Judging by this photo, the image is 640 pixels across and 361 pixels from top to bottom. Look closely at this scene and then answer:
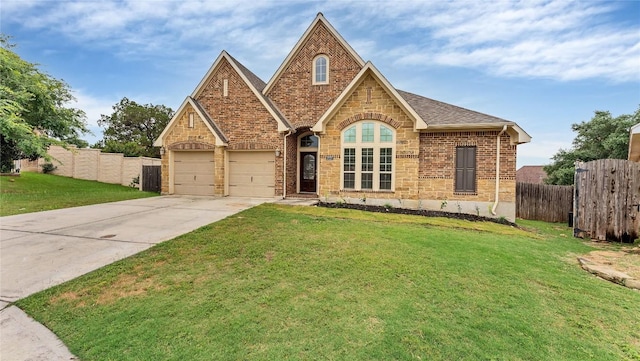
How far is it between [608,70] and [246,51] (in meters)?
22.9

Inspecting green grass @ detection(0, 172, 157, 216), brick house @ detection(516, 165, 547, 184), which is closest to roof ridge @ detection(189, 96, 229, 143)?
green grass @ detection(0, 172, 157, 216)

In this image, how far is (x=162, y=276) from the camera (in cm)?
479

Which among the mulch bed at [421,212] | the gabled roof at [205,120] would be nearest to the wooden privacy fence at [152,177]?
the gabled roof at [205,120]

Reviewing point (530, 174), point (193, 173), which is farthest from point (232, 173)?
point (530, 174)

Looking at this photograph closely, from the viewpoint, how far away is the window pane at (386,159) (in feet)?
39.7

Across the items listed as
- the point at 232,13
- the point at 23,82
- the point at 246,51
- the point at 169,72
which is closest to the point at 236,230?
the point at 232,13

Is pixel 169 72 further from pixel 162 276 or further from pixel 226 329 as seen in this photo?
pixel 226 329

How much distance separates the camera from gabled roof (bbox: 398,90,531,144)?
35.9 ft

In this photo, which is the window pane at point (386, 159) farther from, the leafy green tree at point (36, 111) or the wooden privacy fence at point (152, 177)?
the leafy green tree at point (36, 111)

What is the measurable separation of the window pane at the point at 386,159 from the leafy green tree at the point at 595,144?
17550 mm

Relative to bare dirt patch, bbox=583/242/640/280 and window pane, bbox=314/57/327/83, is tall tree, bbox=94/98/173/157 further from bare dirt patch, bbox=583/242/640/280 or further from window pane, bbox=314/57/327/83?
bare dirt patch, bbox=583/242/640/280

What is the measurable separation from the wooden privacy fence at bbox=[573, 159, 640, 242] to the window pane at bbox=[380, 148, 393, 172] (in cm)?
608

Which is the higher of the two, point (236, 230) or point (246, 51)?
point (246, 51)

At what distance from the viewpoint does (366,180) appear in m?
12.4
